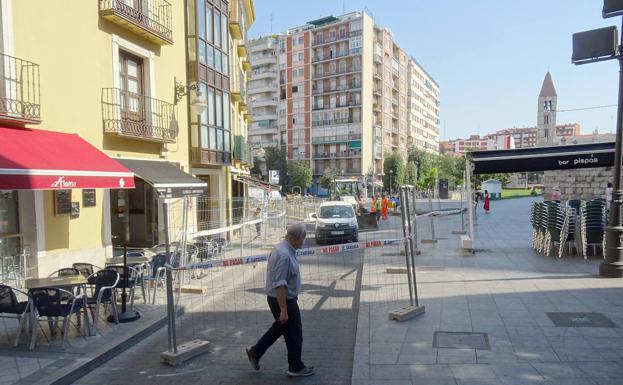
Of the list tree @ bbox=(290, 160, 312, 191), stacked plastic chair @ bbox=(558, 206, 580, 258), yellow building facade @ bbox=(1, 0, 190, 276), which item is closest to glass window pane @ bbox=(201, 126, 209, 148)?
yellow building facade @ bbox=(1, 0, 190, 276)

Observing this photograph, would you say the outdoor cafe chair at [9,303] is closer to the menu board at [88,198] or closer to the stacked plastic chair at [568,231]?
the menu board at [88,198]

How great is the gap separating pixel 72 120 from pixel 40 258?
3.28m

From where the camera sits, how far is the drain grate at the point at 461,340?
5.57m

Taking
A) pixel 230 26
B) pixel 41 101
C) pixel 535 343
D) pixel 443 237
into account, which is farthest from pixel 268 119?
pixel 535 343

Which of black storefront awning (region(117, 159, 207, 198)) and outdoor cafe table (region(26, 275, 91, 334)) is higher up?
black storefront awning (region(117, 159, 207, 198))

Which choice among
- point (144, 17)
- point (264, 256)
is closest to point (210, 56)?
point (144, 17)

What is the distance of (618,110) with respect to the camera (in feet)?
28.8

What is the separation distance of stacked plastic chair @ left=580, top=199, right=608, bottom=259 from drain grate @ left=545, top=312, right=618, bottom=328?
17.1ft

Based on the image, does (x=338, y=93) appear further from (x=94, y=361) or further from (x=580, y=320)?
(x=94, y=361)

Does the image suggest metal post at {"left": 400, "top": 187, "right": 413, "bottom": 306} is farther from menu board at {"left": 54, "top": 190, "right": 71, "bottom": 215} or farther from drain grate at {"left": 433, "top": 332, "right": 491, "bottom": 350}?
menu board at {"left": 54, "top": 190, "right": 71, "bottom": 215}

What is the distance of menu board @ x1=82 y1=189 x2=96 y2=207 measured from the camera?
11.2 meters

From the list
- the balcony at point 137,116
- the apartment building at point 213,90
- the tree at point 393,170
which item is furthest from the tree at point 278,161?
the balcony at point 137,116

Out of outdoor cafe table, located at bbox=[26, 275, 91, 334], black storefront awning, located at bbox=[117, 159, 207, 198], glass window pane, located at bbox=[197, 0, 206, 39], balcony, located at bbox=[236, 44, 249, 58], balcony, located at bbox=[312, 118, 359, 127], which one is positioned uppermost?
balcony, located at bbox=[312, 118, 359, 127]

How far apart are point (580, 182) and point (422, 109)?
8713 cm
